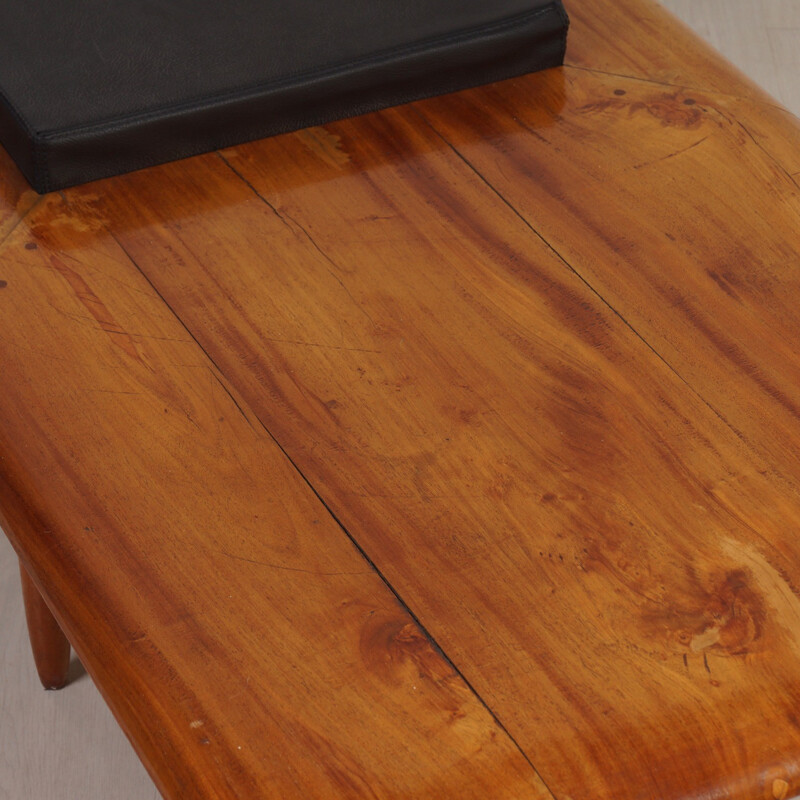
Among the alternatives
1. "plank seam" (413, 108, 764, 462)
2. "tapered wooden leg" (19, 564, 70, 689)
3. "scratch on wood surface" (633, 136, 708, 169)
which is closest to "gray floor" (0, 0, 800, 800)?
"tapered wooden leg" (19, 564, 70, 689)

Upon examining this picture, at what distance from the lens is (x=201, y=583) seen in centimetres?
87

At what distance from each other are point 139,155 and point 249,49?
0.16m

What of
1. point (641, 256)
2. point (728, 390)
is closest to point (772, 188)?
point (641, 256)

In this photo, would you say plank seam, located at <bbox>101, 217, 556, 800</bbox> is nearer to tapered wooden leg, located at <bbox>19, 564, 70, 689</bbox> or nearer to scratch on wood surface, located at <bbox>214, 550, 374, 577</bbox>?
scratch on wood surface, located at <bbox>214, 550, 374, 577</bbox>

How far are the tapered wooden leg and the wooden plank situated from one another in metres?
0.33

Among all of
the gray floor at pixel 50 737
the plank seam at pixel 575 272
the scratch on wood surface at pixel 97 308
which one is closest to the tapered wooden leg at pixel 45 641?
the gray floor at pixel 50 737

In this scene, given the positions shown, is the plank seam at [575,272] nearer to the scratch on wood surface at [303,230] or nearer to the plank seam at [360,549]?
the scratch on wood surface at [303,230]

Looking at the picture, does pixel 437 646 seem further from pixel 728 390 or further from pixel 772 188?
pixel 772 188

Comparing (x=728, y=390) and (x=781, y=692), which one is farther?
(x=728, y=390)

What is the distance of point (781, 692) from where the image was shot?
830 millimetres

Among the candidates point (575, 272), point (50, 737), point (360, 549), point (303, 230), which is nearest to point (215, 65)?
point (303, 230)

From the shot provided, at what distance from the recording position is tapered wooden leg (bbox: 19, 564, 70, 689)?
1288 mm

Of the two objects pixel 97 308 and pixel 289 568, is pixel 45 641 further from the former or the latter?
pixel 289 568

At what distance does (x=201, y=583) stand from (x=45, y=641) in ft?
1.80
